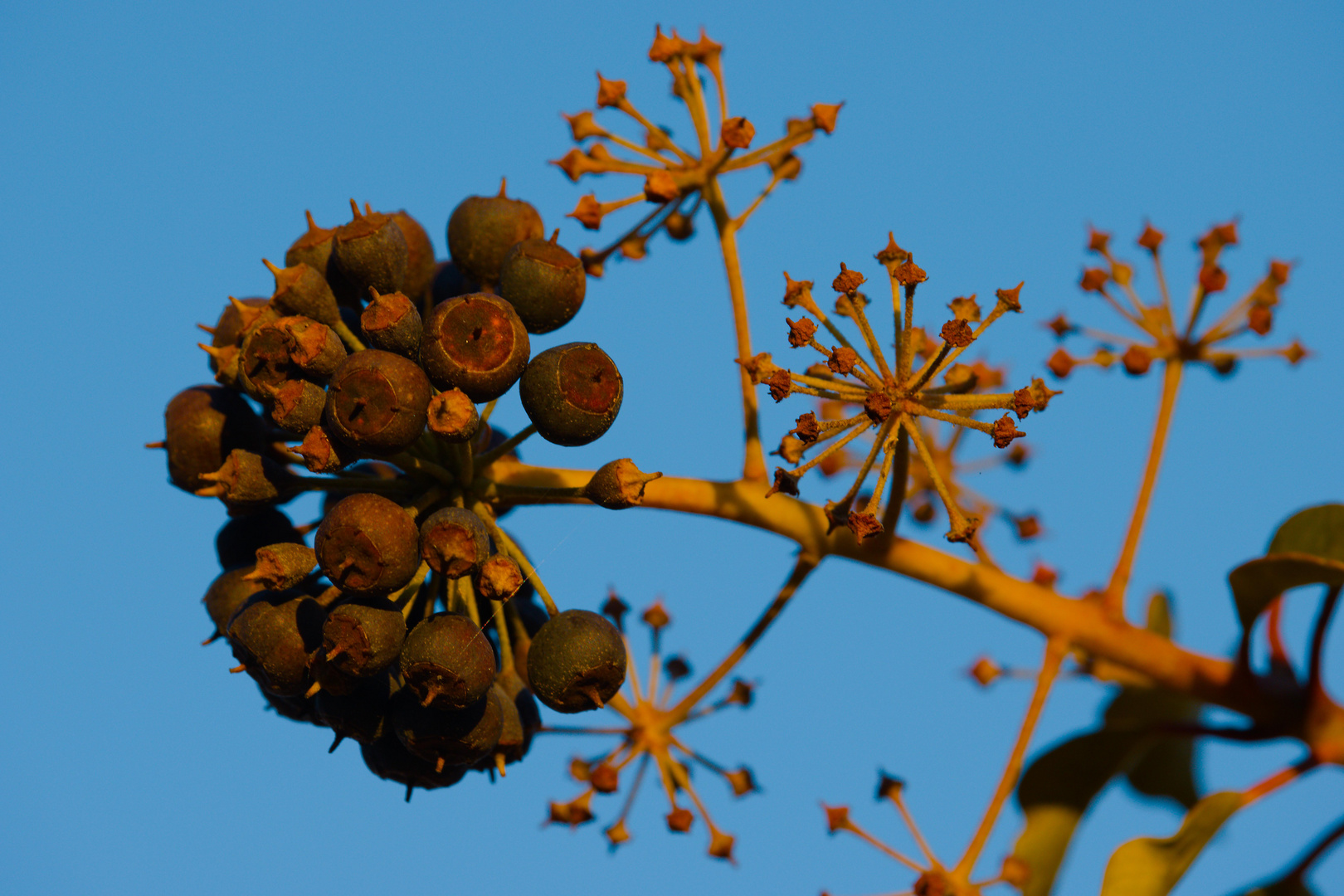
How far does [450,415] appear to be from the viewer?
10.4 ft

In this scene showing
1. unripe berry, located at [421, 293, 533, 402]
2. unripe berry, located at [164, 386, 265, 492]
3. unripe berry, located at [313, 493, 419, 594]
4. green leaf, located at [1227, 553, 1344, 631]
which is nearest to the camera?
unripe berry, located at [313, 493, 419, 594]

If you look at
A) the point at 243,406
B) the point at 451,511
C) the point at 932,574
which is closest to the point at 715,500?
the point at 932,574

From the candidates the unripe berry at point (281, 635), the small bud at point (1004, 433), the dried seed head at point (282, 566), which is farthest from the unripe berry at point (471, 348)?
the small bud at point (1004, 433)

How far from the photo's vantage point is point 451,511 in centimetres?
331

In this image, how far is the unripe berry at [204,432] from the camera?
383 cm

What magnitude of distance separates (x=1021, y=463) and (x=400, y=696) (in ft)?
10.7

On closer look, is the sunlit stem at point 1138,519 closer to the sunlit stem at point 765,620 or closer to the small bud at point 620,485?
the sunlit stem at point 765,620

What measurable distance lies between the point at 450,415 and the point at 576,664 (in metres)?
0.77

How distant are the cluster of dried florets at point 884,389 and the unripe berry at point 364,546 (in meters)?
1.04

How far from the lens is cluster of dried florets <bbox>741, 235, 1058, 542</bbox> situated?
3.32 metres

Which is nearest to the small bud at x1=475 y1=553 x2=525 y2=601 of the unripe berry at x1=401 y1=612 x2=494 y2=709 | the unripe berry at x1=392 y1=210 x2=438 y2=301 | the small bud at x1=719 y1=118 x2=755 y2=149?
the unripe berry at x1=401 y1=612 x2=494 y2=709

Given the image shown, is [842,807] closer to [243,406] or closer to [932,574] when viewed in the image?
[932,574]

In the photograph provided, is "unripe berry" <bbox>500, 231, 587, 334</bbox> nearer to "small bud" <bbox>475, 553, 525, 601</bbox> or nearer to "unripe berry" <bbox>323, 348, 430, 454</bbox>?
"unripe berry" <bbox>323, 348, 430, 454</bbox>

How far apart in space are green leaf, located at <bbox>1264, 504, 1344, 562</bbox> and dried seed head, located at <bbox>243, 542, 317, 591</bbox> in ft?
10.8
